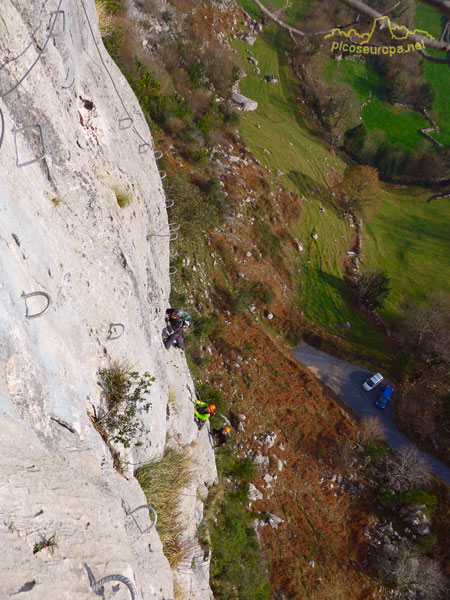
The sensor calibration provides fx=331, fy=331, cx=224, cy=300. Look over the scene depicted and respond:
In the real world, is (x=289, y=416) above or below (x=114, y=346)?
below

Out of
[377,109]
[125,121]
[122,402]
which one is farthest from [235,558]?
[377,109]

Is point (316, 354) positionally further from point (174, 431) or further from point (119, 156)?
point (119, 156)

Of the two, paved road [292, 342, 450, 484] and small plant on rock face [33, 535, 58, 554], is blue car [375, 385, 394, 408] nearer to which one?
paved road [292, 342, 450, 484]

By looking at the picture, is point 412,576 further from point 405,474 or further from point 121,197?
point 121,197

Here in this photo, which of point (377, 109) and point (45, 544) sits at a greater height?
point (377, 109)

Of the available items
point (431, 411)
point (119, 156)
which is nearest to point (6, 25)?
point (119, 156)

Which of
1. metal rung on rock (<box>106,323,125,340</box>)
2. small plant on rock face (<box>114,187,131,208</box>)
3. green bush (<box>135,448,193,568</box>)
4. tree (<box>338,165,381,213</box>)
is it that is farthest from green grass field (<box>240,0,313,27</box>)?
green bush (<box>135,448,193,568</box>)
